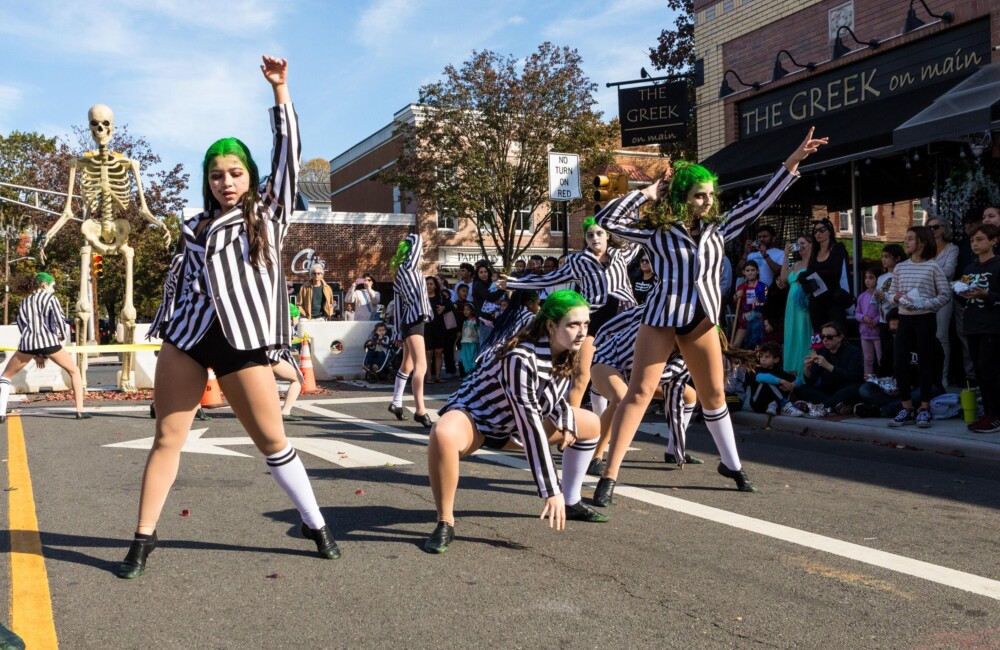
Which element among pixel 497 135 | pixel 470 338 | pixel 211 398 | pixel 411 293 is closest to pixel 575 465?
pixel 411 293

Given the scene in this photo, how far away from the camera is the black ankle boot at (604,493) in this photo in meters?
5.81

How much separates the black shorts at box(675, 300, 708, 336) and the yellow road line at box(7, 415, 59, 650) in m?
3.69

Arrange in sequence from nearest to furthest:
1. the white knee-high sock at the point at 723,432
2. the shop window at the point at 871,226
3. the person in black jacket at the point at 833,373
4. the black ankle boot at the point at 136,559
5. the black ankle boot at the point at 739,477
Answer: the black ankle boot at the point at 136,559
the white knee-high sock at the point at 723,432
the black ankle boot at the point at 739,477
the person in black jacket at the point at 833,373
the shop window at the point at 871,226

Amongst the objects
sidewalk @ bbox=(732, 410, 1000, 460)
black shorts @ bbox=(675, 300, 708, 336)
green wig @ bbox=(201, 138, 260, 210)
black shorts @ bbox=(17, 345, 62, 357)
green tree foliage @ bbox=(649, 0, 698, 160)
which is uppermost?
green tree foliage @ bbox=(649, 0, 698, 160)

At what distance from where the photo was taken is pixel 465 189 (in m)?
36.3

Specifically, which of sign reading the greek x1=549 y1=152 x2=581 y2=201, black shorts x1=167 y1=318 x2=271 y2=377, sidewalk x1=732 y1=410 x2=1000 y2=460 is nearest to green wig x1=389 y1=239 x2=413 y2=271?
sidewalk x1=732 y1=410 x2=1000 y2=460

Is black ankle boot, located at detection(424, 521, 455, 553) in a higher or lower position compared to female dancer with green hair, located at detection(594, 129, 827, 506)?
lower

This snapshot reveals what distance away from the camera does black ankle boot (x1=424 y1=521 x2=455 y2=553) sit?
15.6 feet

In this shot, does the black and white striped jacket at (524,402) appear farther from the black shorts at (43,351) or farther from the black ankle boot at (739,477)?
the black shorts at (43,351)

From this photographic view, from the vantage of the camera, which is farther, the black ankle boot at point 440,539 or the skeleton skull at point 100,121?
the skeleton skull at point 100,121

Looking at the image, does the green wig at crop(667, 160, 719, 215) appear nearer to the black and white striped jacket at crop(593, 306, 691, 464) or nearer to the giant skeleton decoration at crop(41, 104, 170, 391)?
the black and white striped jacket at crop(593, 306, 691, 464)

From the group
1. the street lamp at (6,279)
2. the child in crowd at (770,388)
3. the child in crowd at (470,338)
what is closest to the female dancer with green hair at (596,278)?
the child in crowd at (770,388)

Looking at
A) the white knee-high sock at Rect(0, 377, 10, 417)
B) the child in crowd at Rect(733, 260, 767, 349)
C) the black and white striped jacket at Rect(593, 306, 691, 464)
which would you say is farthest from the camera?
the child in crowd at Rect(733, 260, 767, 349)

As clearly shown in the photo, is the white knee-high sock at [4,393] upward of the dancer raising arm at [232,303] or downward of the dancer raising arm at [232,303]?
downward
